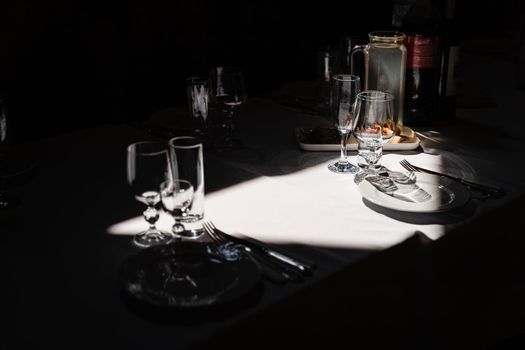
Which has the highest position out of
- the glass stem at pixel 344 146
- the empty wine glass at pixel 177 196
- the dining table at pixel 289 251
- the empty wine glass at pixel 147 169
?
the empty wine glass at pixel 147 169

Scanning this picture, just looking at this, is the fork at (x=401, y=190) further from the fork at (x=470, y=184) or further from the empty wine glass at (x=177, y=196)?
the empty wine glass at (x=177, y=196)

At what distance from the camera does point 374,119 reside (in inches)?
53.4

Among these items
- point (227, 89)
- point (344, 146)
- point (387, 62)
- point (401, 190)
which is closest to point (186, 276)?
point (401, 190)

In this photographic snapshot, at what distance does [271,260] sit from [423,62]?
2.84 ft

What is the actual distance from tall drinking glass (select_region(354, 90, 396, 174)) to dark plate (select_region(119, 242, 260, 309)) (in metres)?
0.47

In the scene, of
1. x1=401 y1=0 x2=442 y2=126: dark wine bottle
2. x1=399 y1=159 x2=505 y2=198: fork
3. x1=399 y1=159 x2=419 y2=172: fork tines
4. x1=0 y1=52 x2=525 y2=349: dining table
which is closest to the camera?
x1=0 y1=52 x2=525 y2=349: dining table

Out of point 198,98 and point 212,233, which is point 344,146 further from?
point 212,233

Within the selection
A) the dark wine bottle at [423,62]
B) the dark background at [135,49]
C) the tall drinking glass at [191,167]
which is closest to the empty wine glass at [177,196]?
the tall drinking glass at [191,167]

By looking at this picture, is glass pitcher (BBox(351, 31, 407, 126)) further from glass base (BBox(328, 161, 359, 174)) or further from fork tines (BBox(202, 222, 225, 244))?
fork tines (BBox(202, 222, 225, 244))

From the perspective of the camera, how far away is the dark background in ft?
7.38

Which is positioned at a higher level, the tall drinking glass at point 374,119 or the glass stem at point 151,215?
the tall drinking glass at point 374,119

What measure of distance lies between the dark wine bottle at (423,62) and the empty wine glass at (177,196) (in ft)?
2.85

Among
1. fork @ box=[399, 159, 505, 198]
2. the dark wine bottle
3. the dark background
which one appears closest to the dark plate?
fork @ box=[399, 159, 505, 198]

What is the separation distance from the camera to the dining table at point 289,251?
927 millimetres
